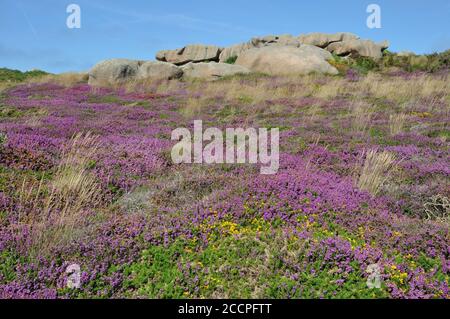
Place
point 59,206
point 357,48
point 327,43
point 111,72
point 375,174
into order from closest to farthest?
point 59,206, point 375,174, point 111,72, point 357,48, point 327,43

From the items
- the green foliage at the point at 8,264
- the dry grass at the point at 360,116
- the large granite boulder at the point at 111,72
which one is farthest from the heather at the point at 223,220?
the large granite boulder at the point at 111,72

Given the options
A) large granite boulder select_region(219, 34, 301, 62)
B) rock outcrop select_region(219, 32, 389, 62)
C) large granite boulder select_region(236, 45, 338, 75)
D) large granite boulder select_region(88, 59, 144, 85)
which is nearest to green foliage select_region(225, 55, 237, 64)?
rock outcrop select_region(219, 32, 389, 62)

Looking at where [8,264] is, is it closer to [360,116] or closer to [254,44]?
[360,116]

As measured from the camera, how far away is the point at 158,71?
37000mm

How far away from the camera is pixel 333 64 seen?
38281 mm

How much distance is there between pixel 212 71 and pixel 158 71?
199 inches

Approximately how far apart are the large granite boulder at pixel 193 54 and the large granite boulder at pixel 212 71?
11.4 m

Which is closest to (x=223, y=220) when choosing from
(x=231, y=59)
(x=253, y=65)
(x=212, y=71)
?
(x=212, y=71)

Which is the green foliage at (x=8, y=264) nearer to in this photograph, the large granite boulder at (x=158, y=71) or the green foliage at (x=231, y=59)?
the large granite boulder at (x=158, y=71)

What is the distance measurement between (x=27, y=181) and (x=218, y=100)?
15.9m

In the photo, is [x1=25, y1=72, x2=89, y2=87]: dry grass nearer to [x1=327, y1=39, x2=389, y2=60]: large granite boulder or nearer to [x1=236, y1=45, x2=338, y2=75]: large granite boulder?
[x1=236, y1=45, x2=338, y2=75]: large granite boulder

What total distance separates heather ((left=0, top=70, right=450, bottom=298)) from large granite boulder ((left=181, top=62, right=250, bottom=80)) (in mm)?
25040
